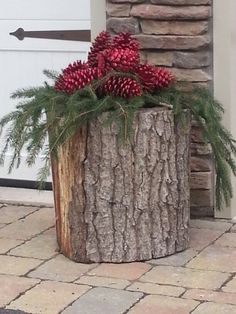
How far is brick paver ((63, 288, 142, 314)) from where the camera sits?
447 centimetres

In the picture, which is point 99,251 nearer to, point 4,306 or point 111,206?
point 111,206

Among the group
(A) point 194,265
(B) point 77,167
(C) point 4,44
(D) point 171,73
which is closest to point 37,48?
(C) point 4,44

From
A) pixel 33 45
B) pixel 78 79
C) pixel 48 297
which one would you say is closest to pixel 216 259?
pixel 48 297

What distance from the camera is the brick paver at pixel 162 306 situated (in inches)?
175

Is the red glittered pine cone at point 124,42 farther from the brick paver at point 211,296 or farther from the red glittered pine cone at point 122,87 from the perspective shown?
the brick paver at point 211,296

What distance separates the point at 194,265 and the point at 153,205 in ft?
1.25

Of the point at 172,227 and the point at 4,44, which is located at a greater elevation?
the point at 4,44

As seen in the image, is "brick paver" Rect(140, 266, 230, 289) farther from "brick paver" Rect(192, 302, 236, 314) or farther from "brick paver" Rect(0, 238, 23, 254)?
"brick paver" Rect(0, 238, 23, 254)

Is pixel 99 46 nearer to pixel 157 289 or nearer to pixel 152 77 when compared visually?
pixel 152 77

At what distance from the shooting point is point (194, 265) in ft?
16.5

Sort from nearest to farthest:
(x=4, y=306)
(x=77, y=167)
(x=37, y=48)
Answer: (x=4, y=306) → (x=77, y=167) → (x=37, y=48)

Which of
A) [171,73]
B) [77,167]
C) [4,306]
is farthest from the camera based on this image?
[171,73]

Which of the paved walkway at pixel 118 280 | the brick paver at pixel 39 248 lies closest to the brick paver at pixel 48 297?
the paved walkway at pixel 118 280

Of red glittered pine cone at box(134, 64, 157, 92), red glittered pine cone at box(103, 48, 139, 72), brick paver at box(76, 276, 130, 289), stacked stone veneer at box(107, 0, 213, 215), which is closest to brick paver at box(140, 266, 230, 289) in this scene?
brick paver at box(76, 276, 130, 289)
